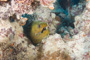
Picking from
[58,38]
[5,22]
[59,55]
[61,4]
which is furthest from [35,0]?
[61,4]

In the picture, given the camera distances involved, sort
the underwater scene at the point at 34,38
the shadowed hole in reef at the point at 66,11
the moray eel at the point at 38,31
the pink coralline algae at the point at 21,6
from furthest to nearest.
→ the shadowed hole in reef at the point at 66,11 < the moray eel at the point at 38,31 < the underwater scene at the point at 34,38 < the pink coralline algae at the point at 21,6

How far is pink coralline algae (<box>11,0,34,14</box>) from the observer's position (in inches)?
68.5

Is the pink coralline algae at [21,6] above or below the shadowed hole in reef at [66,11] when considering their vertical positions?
above

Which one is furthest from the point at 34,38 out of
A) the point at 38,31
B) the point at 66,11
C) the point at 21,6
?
the point at 66,11

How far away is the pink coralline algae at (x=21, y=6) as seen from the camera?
1740 mm

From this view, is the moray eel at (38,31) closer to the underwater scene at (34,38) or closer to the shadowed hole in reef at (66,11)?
the underwater scene at (34,38)

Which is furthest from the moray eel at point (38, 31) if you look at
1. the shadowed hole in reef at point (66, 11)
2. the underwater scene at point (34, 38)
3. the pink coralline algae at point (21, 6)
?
the shadowed hole in reef at point (66, 11)

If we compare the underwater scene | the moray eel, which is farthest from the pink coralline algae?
the moray eel

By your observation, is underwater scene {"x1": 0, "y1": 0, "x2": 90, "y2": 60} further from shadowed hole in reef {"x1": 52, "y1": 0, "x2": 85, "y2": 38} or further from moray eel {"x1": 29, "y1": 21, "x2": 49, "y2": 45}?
shadowed hole in reef {"x1": 52, "y1": 0, "x2": 85, "y2": 38}

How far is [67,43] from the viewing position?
2.28m

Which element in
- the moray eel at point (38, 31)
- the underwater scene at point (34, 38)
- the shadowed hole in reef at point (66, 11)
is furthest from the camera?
the shadowed hole in reef at point (66, 11)

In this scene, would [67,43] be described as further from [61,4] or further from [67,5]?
[61,4]

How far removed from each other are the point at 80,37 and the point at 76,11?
1353mm

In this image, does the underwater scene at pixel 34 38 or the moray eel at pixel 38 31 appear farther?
the moray eel at pixel 38 31
